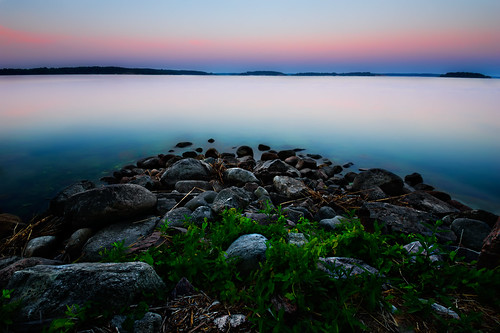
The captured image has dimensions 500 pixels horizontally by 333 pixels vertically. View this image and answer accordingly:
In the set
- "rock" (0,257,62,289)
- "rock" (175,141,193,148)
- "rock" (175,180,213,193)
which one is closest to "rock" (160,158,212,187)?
"rock" (175,180,213,193)

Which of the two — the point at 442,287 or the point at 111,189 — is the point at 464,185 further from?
the point at 111,189

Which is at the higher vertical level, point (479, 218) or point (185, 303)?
point (185, 303)

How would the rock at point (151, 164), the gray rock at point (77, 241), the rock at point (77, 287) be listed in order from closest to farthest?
1. the rock at point (77, 287)
2. the gray rock at point (77, 241)
3. the rock at point (151, 164)

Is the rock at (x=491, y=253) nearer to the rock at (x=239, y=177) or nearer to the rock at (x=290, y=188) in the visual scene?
the rock at (x=290, y=188)

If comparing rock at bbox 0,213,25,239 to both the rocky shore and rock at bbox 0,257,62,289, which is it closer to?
the rocky shore

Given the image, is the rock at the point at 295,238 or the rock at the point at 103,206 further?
the rock at the point at 103,206

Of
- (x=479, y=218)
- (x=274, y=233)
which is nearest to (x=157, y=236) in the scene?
(x=274, y=233)

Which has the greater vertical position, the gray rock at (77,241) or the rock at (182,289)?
the rock at (182,289)

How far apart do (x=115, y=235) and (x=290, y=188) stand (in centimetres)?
507

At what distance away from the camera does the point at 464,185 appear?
1244cm

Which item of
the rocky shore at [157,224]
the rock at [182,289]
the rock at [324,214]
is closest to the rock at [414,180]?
the rocky shore at [157,224]

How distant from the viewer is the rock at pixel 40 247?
529 cm

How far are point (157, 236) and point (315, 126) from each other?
23915mm

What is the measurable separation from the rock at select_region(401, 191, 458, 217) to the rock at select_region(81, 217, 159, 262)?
24.7 ft
